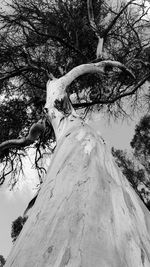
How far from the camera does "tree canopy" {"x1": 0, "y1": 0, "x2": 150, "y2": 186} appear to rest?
6246mm

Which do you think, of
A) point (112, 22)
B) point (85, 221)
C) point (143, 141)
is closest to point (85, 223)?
point (85, 221)

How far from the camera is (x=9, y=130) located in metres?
6.97

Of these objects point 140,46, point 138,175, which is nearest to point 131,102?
point 140,46

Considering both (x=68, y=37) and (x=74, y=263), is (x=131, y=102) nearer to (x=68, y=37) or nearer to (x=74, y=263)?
(x=68, y=37)

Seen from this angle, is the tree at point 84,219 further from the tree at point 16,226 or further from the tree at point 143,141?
the tree at point 16,226

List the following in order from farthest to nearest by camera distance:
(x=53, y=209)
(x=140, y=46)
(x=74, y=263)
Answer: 1. (x=140, y=46)
2. (x=53, y=209)
3. (x=74, y=263)

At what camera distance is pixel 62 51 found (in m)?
6.78

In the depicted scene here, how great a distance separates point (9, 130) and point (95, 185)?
594 centimetres

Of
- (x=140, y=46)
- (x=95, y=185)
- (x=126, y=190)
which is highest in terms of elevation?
(x=140, y=46)

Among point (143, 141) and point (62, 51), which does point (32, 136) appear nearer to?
point (62, 51)

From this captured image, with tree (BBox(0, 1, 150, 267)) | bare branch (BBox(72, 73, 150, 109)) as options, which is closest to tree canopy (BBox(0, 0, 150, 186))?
bare branch (BBox(72, 73, 150, 109))

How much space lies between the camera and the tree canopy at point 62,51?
246 inches

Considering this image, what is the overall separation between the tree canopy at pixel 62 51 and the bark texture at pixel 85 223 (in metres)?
4.47

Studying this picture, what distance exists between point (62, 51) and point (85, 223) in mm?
6216
